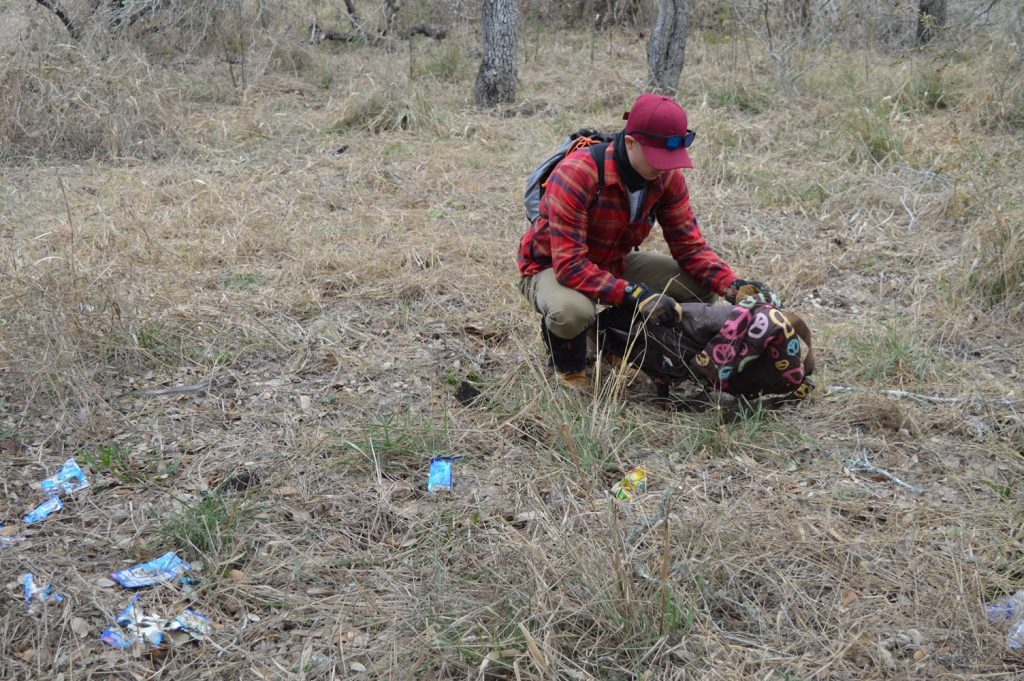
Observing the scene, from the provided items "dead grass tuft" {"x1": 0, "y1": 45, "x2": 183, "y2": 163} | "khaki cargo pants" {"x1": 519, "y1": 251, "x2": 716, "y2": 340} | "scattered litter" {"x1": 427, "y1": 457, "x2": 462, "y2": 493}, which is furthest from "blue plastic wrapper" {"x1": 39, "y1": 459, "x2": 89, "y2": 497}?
"dead grass tuft" {"x1": 0, "y1": 45, "x2": 183, "y2": 163}

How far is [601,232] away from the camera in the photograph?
11.4 feet

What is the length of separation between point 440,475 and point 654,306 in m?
0.94

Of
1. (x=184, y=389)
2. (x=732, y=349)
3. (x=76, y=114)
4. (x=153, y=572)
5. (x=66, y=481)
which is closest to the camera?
(x=153, y=572)

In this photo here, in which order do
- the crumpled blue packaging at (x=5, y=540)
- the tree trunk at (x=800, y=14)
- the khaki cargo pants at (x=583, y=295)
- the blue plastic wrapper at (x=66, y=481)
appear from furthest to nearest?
the tree trunk at (x=800, y=14)
the khaki cargo pants at (x=583, y=295)
the blue plastic wrapper at (x=66, y=481)
the crumpled blue packaging at (x=5, y=540)

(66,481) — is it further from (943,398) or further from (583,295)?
(943,398)

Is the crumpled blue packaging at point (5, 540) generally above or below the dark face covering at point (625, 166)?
below

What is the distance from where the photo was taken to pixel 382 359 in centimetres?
400

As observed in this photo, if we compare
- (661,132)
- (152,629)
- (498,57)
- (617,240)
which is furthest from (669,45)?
(152,629)

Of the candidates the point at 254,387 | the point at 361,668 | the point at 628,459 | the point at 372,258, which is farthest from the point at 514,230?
the point at 361,668

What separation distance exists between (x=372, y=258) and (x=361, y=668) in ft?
9.44

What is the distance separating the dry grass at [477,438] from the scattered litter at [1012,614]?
43 mm

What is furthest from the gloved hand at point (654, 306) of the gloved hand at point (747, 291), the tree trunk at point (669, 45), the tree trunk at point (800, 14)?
the tree trunk at point (800, 14)

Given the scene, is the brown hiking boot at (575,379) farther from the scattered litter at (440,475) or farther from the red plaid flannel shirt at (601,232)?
the scattered litter at (440,475)

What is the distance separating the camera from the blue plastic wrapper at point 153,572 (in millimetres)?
2615
